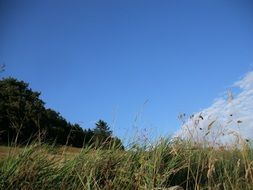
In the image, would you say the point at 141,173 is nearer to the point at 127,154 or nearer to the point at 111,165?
the point at 111,165

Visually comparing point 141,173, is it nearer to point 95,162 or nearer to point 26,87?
point 95,162

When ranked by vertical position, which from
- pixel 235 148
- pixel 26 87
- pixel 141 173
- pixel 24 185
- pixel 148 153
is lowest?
pixel 24 185

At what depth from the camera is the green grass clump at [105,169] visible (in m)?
4.57

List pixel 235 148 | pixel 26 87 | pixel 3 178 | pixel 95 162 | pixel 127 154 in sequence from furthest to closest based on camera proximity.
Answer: pixel 26 87, pixel 235 148, pixel 127 154, pixel 95 162, pixel 3 178

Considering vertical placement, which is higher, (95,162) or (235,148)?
(235,148)

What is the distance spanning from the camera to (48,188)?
466cm

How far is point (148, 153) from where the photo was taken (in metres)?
6.08

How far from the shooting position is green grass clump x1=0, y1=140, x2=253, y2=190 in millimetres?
4570

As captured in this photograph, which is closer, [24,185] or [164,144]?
[24,185]

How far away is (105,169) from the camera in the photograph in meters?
5.38

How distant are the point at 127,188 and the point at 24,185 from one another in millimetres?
1172

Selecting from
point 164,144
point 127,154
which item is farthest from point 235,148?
point 127,154

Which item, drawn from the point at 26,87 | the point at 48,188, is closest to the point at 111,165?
the point at 48,188

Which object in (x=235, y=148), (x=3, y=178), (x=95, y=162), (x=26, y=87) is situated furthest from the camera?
(x=26, y=87)
